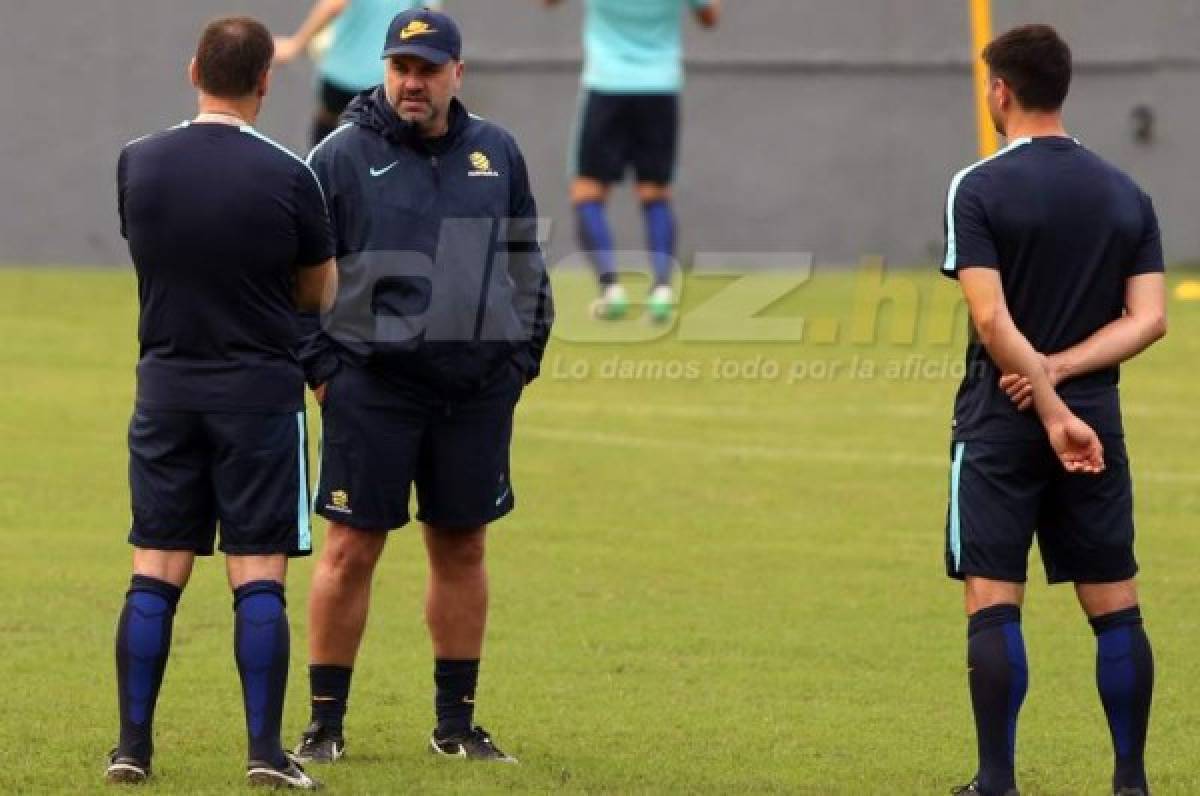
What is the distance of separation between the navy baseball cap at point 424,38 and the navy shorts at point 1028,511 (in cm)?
183

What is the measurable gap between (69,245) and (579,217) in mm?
6539

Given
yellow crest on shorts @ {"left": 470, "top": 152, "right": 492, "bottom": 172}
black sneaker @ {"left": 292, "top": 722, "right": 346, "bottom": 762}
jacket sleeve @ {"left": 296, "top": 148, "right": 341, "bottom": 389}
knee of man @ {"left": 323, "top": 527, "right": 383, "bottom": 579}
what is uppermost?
yellow crest on shorts @ {"left": 470, "top": 152, "right": 492, "bottom": 172}

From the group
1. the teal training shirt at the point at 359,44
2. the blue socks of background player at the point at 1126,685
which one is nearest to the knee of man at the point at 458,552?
the blue socks of background player at the point at 1126,685

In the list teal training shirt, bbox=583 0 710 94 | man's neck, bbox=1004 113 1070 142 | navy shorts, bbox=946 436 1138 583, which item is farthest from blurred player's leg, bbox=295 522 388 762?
teal training shirt, bbox=583 0 710 94

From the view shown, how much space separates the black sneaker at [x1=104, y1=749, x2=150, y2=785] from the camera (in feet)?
23.7

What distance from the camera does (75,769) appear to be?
744 cm

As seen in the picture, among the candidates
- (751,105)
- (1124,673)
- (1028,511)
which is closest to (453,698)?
(1028,511)

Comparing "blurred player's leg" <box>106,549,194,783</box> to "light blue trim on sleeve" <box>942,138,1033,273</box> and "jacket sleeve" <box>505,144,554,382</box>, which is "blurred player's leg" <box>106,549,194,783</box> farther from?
"light blue trim on sleeve" <box>942,138,1033,273</box>

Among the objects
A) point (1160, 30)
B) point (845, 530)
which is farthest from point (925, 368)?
point (1160, 30)

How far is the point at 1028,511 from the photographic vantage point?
7.04 m

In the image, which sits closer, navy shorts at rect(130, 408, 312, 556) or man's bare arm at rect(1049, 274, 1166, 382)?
man's bare arm at rect(1049, 274, 1166, 382)

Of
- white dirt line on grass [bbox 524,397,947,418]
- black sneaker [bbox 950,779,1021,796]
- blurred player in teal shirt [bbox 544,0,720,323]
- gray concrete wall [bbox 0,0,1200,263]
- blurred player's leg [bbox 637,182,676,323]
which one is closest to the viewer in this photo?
black sneaker [bbox 950,779,1021,796]

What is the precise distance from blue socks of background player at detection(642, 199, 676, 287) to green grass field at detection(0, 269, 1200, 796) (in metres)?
0.44

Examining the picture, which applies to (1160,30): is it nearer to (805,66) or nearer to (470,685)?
(805,66)
